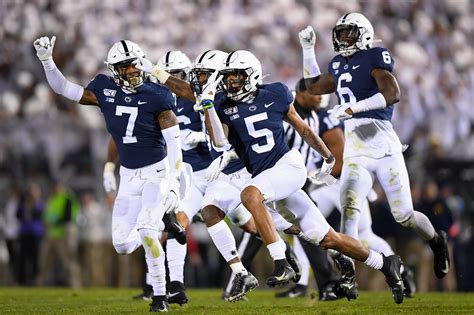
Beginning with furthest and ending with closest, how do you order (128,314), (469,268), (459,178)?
(459,178) → (469,268) → (128,314)

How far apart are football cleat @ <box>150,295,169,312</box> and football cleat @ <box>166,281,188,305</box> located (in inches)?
30.8

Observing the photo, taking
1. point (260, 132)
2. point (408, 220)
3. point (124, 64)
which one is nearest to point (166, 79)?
point (124, 64)

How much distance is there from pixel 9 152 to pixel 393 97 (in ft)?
25.9

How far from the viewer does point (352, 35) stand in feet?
28.8

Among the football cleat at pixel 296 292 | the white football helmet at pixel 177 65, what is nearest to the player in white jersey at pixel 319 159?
the football cleat at pixel 296 292

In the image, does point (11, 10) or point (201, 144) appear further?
point (11, 10)

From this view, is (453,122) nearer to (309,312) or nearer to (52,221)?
(52,221)

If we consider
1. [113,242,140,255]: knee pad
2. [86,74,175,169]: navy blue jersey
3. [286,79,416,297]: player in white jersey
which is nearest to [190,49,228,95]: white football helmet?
[86,74,175,169]: navy blue jersey

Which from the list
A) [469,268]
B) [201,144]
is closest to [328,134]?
[201,144]

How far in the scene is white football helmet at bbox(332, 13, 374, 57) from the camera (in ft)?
28.7

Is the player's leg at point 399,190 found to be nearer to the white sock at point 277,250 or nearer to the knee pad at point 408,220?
the knee pad at point 408,220

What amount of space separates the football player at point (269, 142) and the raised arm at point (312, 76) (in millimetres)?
1093

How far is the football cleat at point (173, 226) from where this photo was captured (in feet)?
27.7

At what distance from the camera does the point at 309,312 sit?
7.84 meters
